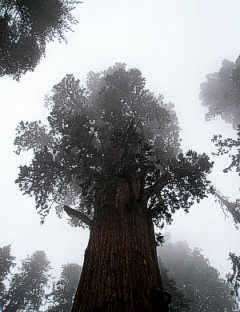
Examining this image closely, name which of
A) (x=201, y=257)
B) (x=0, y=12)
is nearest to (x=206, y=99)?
(x=201, y=257)

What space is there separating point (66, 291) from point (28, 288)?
3807 millimetres

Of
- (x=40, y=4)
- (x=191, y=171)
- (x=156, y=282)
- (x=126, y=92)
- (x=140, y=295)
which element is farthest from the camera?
(x=40, y=4)

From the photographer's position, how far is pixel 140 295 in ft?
11.4

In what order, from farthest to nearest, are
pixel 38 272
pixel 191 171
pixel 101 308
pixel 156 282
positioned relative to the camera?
pixel 38 272 → pixel 191 171 → pixel 156 282 → pixel 101 308

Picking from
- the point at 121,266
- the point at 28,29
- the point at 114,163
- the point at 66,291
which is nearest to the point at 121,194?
the point at 114,163

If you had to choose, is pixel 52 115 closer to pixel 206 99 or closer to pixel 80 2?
pixel 80 2

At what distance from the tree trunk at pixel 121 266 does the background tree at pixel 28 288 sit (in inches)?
791

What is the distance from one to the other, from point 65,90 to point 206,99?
82.8ft

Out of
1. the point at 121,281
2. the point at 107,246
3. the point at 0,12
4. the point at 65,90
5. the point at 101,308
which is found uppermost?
the point at 0,12

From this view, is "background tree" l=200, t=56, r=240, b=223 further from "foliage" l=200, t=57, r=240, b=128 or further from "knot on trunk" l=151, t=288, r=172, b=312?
"knot on trunk" l=151, t=288, r=172, b=312

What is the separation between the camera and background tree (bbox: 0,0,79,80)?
10.6m

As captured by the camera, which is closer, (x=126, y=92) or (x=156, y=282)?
(x=156, y=282)

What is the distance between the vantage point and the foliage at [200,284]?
72.7 feet

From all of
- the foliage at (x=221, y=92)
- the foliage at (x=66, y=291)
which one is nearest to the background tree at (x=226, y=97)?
the foliage at (x=221, y=92)
